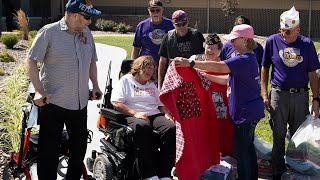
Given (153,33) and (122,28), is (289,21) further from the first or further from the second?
(122,28)

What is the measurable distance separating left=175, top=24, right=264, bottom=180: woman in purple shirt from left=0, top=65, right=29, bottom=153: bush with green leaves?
2435 millimetres

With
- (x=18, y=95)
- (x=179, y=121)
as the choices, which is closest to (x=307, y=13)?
(x=18, y=95)

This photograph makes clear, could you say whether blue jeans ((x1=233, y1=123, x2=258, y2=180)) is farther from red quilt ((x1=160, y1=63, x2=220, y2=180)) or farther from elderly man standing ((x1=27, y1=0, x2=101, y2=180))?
elderly man standing ((x1=27, y1=0, x2=101, y2=180))

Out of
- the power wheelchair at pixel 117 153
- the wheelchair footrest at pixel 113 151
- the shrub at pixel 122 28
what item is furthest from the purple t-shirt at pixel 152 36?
the shrub at pixel 122 28

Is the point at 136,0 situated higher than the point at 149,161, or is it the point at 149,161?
the point at 136,0

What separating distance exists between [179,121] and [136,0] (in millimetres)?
29851

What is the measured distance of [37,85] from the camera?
4492 mm

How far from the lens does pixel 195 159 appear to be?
5102 mm

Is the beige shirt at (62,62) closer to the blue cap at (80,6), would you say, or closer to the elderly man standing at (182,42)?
the blue cap at (80,6)

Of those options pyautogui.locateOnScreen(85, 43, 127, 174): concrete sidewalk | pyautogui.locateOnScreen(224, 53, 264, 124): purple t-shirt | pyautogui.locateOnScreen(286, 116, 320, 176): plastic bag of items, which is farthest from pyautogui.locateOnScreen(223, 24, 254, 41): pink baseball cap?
pyautogui.locateOnScreen(85, 43, 127, 174): concrete sidewalk

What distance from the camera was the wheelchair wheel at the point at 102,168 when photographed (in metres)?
5.25

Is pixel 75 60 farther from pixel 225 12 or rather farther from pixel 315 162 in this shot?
pixel 225 12

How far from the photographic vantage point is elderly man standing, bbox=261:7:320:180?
5.18m

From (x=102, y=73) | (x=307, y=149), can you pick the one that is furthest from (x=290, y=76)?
(x=102, y=73)
